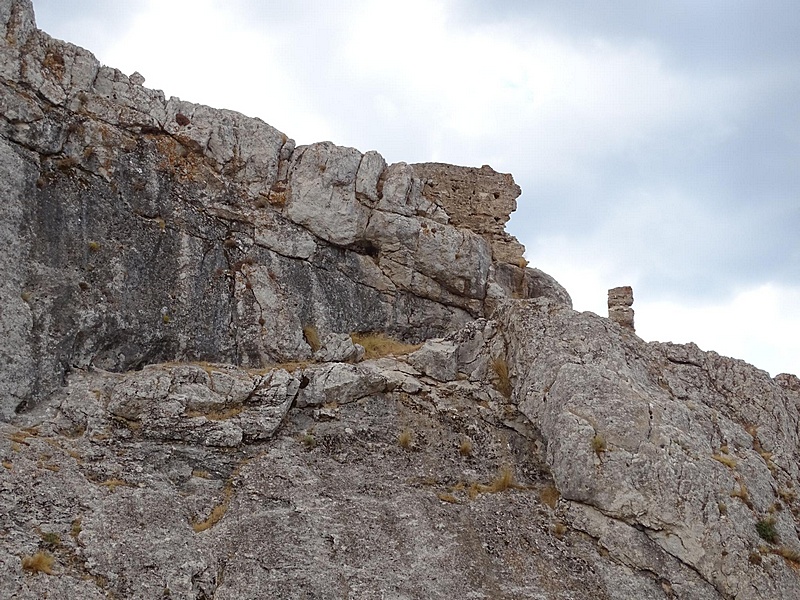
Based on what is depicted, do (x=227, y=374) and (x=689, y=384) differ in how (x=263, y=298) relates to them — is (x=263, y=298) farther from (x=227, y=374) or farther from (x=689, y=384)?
(x=689, y=384)

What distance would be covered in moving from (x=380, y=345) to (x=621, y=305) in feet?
30.6

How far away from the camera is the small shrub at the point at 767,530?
16.4 metres

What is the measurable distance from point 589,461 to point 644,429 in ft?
5.55

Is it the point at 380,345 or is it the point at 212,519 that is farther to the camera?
the point at 380,345

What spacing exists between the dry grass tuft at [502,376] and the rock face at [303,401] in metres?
0.09

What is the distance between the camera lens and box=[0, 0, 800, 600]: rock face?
14852 millimetres

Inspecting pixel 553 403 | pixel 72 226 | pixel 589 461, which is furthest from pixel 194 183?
pixel 589 461

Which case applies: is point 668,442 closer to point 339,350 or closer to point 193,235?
point 339,350

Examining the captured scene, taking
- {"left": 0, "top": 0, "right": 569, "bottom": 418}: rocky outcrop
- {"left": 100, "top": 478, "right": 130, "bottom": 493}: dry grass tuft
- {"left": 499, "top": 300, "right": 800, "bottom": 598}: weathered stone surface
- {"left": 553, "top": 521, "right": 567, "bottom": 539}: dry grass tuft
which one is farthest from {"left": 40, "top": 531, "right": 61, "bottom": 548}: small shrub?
{"left": 499, "top": 300, "right": 800, "bottom": 598}: weathered stone surface

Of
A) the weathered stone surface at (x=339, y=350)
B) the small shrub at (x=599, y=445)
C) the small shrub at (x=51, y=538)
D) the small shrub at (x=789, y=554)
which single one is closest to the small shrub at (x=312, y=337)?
the weathered stone surface at (x=339, y=350)

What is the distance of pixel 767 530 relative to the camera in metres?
16.5

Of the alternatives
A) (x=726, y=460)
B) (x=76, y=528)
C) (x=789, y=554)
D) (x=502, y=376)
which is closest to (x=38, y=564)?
(x=76, y=528)

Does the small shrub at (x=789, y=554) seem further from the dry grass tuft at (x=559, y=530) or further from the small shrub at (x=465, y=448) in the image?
the small shrub at (x=465, y=448)

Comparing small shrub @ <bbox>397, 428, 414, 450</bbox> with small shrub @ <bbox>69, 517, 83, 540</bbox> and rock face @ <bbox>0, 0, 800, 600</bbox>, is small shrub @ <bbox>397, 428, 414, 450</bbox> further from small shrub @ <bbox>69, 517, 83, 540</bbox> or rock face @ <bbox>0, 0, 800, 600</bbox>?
small shrub @ <bbox>69, 517, 83, 540</bbox>
